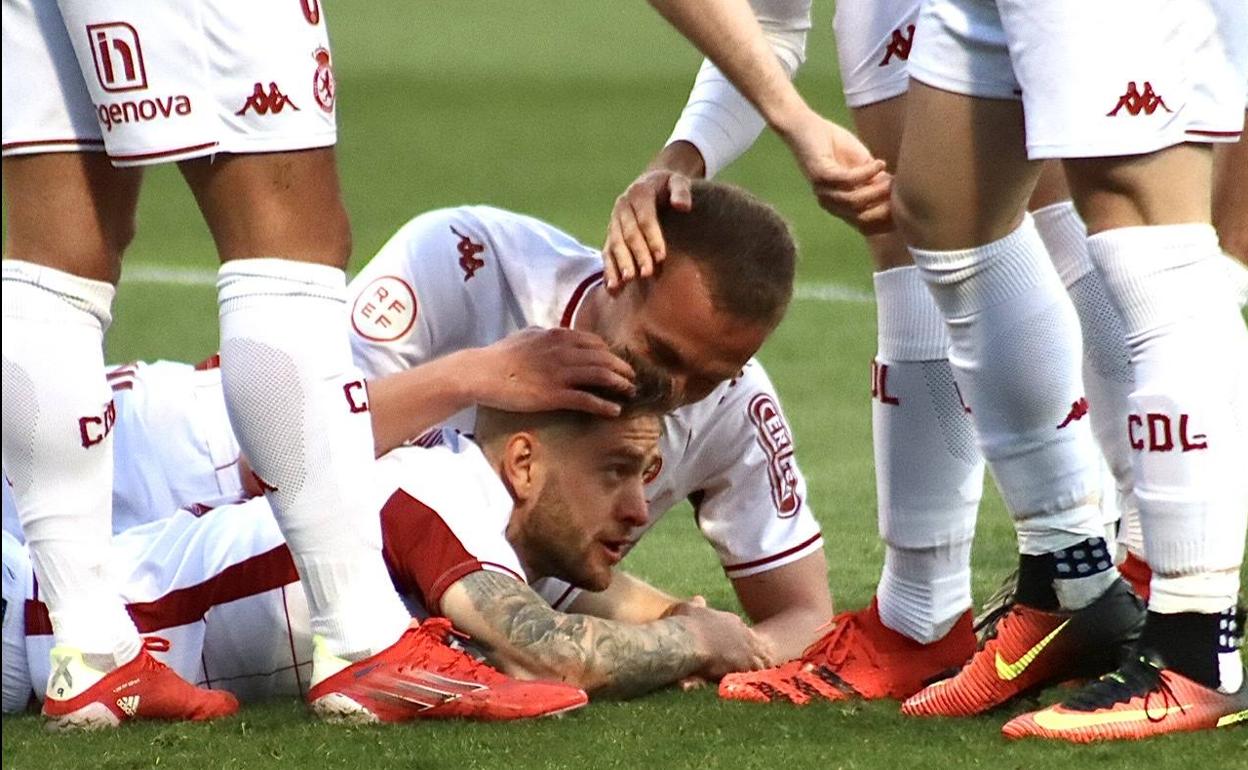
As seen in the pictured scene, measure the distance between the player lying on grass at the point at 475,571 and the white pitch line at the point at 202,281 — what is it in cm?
502

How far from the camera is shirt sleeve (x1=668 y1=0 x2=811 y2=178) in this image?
3293 millimetres

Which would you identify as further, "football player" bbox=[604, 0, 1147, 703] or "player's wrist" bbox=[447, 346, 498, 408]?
"player's wrist" bbox=[447, 346, 498, 408]

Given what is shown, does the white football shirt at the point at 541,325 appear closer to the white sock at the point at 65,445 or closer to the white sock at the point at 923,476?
the white sock at the point at 923,476

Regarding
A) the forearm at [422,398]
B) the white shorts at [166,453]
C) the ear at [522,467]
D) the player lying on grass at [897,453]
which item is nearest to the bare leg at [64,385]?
the forearm at [422,398]

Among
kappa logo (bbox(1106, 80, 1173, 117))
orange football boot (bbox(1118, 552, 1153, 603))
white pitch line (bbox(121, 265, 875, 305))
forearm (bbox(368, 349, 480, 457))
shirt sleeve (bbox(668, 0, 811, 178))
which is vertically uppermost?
kappa logo (bbox(1106, 80, 1173, 117))

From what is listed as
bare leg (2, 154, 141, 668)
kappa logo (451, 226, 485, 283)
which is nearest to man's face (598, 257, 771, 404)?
kappa logo (451, 226, 485, 283)

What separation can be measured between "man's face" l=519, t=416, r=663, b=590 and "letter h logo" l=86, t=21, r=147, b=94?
2.91 ft

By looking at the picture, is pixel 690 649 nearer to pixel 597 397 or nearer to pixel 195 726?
pixel 597 397

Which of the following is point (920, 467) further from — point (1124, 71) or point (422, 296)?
point (422, 296)

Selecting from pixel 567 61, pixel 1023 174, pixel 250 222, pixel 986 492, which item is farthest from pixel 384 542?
pixel 567 61

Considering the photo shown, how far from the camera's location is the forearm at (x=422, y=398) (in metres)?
3.16

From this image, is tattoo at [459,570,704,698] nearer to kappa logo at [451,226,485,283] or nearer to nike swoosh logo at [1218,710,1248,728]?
kappa logo at [451,226,485,283]

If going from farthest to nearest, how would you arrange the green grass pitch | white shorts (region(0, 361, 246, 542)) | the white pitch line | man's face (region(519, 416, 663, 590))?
the white pitch line, white shorts (region(0, 361, 246, 542)), man's face (region(519, 416, 663, 590)), the green grass pitch

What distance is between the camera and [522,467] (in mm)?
3154
